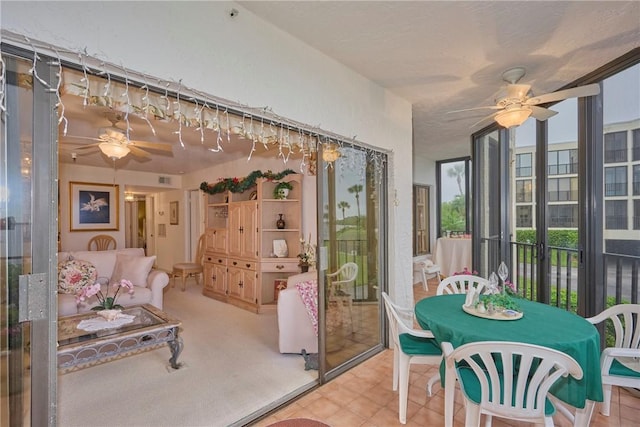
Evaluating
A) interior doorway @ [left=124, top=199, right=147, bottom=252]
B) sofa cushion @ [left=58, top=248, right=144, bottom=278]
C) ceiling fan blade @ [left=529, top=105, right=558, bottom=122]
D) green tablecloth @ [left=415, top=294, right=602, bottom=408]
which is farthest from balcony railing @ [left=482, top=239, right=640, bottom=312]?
interior doorway @ [left=124, top=199, right=147, bottom=252]

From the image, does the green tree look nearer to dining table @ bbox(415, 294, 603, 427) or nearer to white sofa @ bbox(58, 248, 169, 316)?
dining table @ bbox(415, 294, 603, 427)

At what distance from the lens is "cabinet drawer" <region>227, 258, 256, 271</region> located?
4777mm

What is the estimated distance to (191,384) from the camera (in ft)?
8.66

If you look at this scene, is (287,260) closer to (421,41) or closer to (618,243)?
(421,41)

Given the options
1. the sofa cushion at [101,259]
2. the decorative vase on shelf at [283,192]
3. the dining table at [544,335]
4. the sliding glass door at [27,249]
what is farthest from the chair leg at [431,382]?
the sofa cushion at [101,259]

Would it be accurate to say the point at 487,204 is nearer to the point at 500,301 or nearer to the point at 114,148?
the point at 500,301

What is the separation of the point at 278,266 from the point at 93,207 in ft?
14.2

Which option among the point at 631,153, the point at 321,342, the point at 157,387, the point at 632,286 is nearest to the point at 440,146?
the point at 631,153

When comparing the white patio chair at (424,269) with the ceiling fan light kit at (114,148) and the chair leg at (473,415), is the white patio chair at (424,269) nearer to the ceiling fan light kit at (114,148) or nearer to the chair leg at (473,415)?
the chair leg at (473,415)

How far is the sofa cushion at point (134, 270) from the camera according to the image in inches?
165

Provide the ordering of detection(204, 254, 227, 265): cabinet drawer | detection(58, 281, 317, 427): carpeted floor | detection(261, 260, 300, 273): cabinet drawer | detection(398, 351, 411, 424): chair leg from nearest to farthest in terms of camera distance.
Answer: detection(398, 351, 411, 424): chair leg → detection(58, 281, 317, 427): carpeted floor → detection(261, 260, 300, 273): cabinet drawer → detection(204, 254, 227, 265): cabinet drawer

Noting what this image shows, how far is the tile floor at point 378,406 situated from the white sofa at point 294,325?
1.72ft

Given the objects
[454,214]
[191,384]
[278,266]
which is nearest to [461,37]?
[191,384]

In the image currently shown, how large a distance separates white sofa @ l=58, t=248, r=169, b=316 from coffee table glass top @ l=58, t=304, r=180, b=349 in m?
0.67
